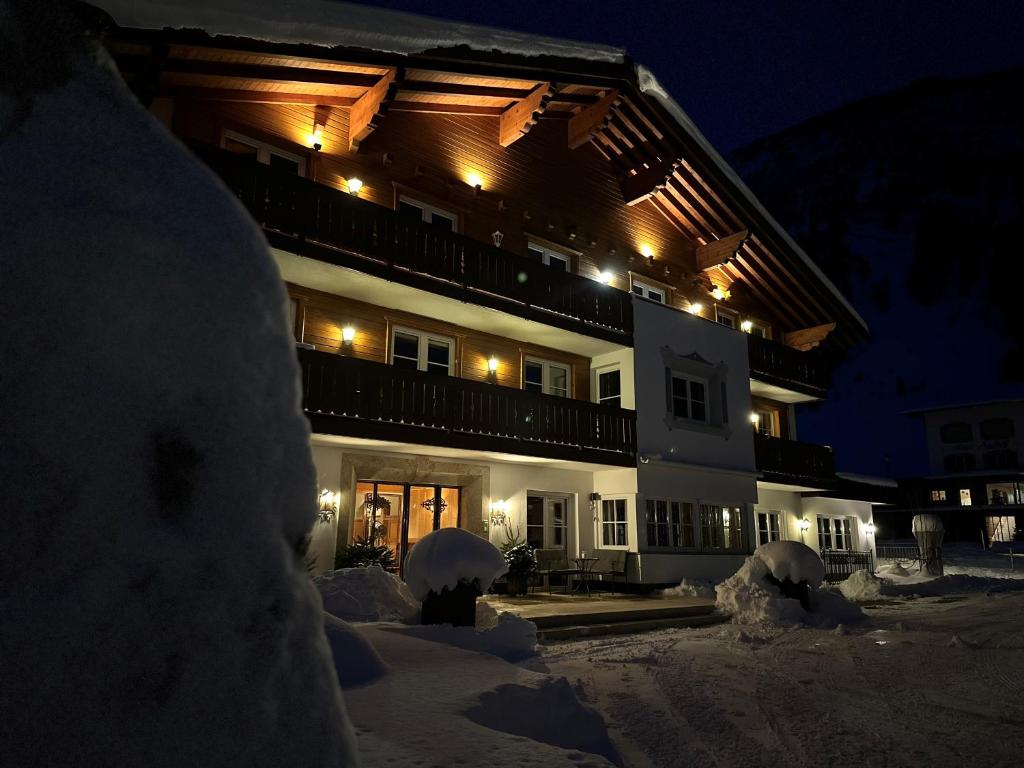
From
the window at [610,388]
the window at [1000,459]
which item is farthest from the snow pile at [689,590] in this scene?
the window at [1000,459]

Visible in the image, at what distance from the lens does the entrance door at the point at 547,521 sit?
599 inches

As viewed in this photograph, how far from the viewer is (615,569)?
15398 millimetres

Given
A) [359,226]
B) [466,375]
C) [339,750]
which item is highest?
[359,226]

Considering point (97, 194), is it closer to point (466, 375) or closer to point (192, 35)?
point (192, 35)

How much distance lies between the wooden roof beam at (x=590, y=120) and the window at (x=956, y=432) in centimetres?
4882

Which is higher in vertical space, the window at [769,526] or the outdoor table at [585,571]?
the window at [769,526]

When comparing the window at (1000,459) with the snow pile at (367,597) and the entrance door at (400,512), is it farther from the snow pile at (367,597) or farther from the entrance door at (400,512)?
the snow pile at (367,597)

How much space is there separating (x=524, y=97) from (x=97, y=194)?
14958 mm

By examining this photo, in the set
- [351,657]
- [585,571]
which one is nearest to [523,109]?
[585,571]

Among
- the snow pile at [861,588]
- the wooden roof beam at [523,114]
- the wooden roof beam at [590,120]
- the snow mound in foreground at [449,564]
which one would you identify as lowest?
the snow pile at [861,588]

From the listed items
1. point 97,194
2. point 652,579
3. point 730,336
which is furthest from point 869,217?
point 97,194

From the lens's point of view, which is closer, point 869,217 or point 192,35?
point 192,35

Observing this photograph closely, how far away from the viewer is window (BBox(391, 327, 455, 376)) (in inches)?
531

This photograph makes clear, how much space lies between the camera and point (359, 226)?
11.9 m
